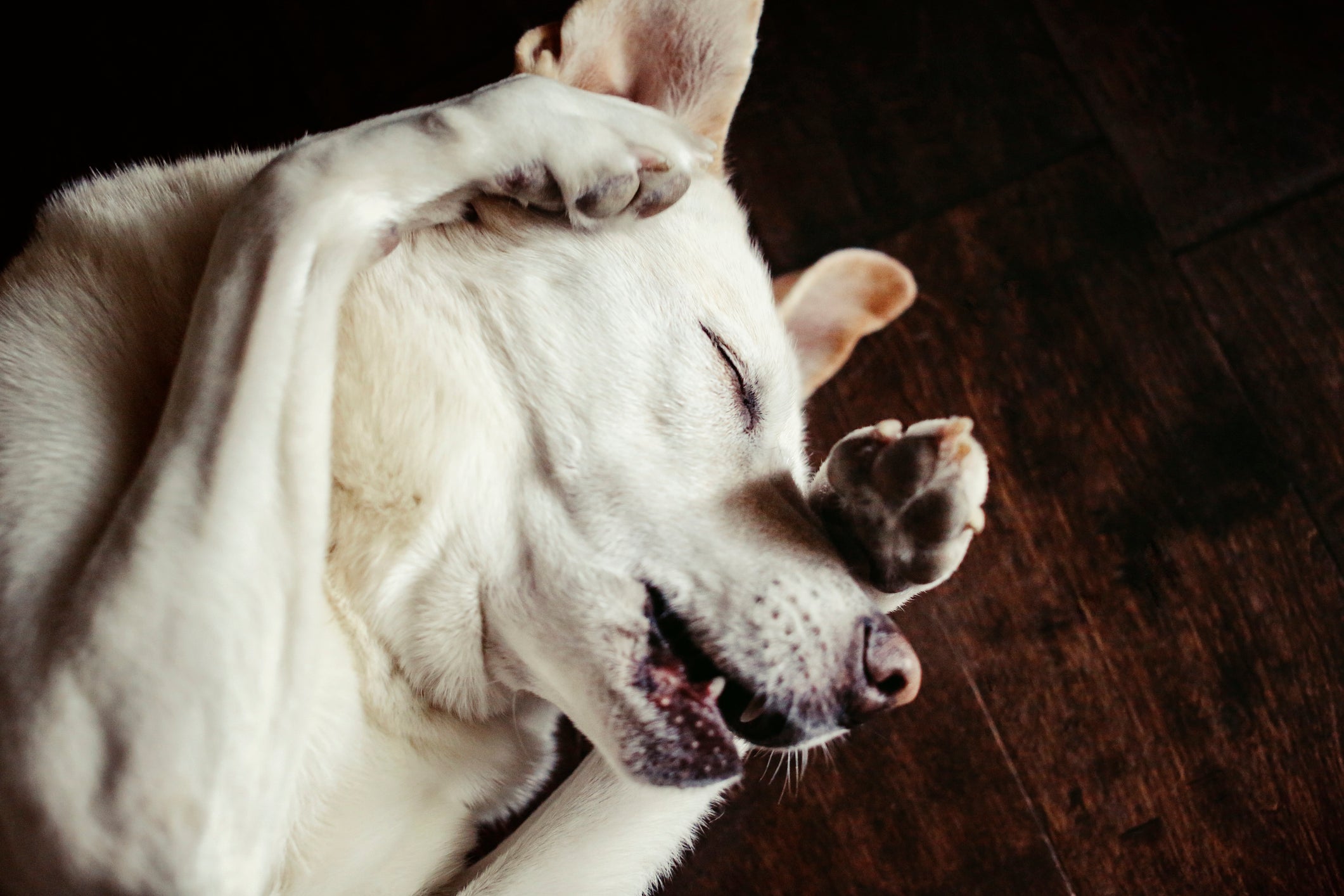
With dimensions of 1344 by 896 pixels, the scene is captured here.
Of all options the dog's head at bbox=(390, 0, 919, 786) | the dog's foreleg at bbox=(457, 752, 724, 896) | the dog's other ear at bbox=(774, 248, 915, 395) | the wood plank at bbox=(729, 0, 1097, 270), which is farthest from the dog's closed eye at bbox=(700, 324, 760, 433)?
the wood plank at bbox=(729, 0, 1097, 270)

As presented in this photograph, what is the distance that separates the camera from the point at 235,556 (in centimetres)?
78

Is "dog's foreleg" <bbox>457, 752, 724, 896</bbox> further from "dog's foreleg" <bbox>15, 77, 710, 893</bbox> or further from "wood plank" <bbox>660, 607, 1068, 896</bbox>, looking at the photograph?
"dog's foreleg" <bbox>15, 77, 710, 893</bbox>

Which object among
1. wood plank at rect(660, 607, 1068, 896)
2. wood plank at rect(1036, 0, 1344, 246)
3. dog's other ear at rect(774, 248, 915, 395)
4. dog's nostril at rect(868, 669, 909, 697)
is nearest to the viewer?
dog's nostril at rect(868, 669, 909, 697)

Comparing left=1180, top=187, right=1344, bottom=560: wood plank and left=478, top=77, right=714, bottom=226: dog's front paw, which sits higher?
left=478, top=77, right=714, bottom=226: dog's front paw

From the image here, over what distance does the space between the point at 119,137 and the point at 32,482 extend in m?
1.08

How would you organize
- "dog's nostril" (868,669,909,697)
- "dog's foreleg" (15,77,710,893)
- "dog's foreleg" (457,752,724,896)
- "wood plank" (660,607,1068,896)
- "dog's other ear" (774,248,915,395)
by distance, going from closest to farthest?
"dog's foreleg" (15,77,710,893) → "dog's nostril" (868,669,909,697) → "dog's foreleg" (457,752,724,896) → "dog's other ear" (774,248,915,395) → "wood plank" (660,607,1068,896)

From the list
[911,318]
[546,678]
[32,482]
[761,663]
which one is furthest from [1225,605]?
[32,482]

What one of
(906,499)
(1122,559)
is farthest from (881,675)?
(1122,559)

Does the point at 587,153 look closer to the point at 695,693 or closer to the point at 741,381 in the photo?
the point at 741,381

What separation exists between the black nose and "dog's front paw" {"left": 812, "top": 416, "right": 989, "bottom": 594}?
0.23ft

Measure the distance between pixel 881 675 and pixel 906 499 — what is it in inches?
7.7

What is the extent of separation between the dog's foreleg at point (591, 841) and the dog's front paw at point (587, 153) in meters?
0.74

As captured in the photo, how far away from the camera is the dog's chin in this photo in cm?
101

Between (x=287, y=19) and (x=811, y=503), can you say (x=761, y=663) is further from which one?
(x=287, y=19)
